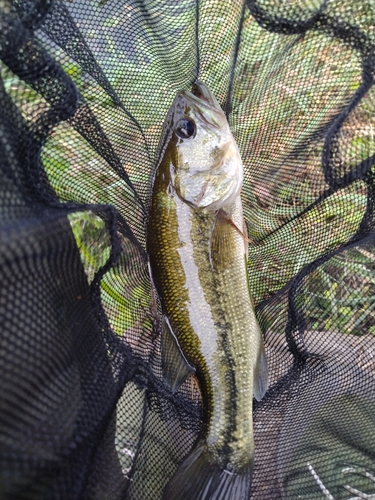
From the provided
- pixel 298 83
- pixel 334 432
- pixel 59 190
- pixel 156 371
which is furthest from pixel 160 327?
pixel 298 83

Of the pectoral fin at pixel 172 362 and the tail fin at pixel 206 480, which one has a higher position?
the pectoral fin at pixel 172 362

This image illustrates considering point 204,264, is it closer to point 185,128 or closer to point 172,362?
point 172,362

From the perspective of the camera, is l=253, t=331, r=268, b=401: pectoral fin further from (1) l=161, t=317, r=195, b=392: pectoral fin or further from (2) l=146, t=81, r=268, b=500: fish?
(1) l=161, t=317, r=195, b=392: pectoral fin

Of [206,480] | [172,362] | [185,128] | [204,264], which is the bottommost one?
[206,480]

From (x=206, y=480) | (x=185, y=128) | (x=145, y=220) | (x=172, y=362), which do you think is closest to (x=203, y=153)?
(x=185, y=128)

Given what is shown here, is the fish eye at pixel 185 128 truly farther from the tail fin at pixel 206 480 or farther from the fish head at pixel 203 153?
the tail fin at pixel 206 480

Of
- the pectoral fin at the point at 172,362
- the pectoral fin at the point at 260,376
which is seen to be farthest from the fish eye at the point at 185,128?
the pectoral fin at the point at 260,376

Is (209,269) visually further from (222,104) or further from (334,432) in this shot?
(334,432)
